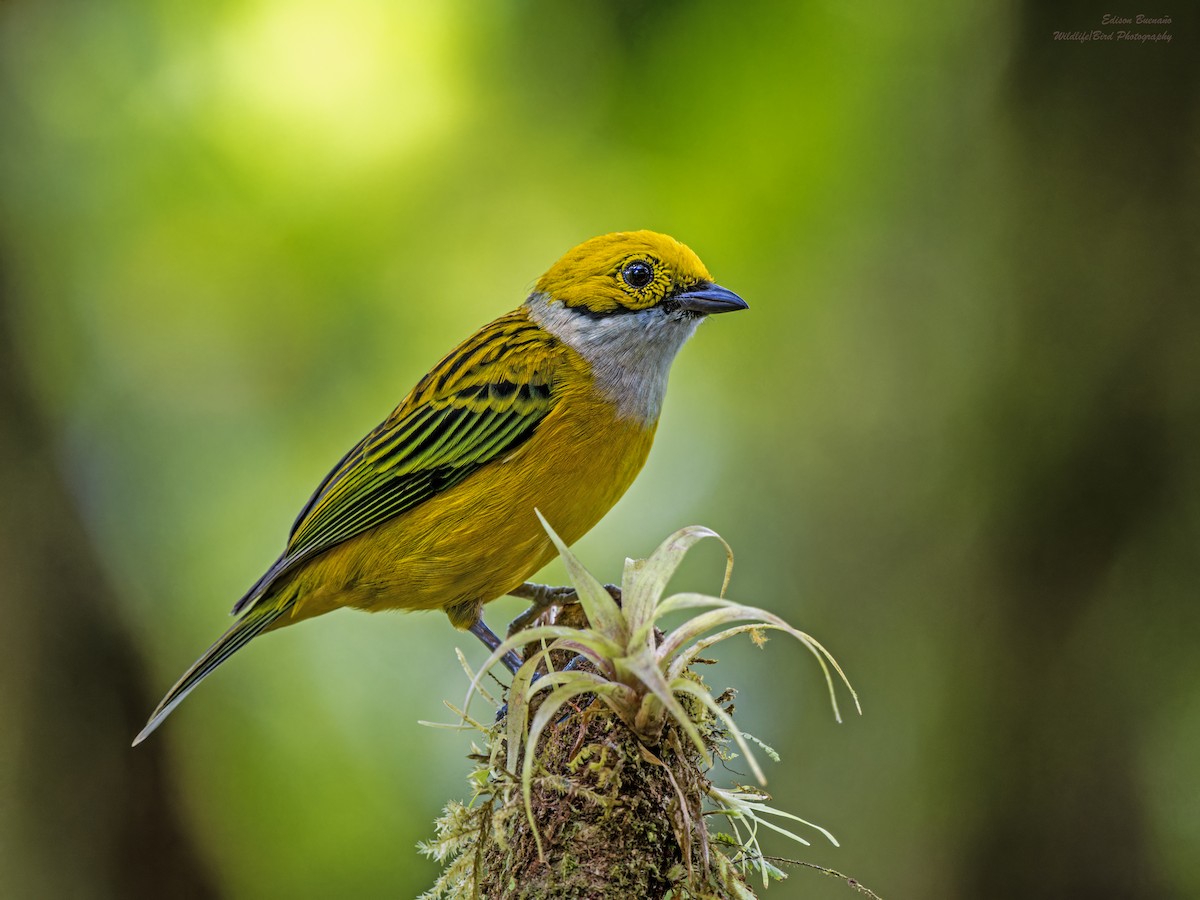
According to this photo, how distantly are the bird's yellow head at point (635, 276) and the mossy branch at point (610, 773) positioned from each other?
94.0 inches

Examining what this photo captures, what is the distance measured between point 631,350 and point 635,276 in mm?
357

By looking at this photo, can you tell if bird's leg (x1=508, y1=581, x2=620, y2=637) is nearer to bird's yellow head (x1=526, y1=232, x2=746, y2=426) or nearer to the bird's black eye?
bird's yellow head (x1=526, y1=232, x2=746, y2=426)

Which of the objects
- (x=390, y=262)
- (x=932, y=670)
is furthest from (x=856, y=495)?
(x=390, y=262)

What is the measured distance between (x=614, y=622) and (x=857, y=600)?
207 inches

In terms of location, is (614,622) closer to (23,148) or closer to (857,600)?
(857,600)

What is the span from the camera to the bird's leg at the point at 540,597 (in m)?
3.93

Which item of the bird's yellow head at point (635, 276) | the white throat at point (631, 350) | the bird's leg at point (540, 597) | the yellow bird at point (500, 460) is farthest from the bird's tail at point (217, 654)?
the bird's yellow head at point (635, 276)

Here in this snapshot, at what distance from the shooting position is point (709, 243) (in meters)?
7.18

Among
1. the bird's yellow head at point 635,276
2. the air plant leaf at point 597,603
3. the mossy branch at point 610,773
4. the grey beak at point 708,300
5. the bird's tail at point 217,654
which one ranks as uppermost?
the bird's yellow head at point 635,276

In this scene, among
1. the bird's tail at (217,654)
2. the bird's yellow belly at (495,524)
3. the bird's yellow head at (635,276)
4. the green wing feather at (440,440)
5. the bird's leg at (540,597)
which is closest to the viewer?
the bird's leg at (540,597)

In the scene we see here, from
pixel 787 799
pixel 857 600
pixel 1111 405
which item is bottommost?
pixel 787 799

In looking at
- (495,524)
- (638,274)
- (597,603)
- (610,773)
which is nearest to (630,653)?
(597,603)

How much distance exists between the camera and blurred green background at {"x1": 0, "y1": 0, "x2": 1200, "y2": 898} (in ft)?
20.3

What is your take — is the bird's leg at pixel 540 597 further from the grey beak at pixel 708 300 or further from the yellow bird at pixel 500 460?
the grey beak at pixel 708 300
